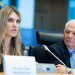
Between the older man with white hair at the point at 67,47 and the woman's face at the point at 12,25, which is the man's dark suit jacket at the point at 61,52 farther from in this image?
the woman's face at the point at 12,25

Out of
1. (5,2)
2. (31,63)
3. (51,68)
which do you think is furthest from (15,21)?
(5,2)

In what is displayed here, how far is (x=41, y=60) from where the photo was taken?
105 inches

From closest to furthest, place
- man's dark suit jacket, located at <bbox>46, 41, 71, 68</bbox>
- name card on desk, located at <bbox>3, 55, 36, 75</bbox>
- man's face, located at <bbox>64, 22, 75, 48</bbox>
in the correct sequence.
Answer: name card on desk, located at <bbox>3, 55, 36, 75</bbox> < man's dark suit jacket, located at <bbox>46, 41, 71, 68</bbox> < man's face, located at <bbox>64, 22, 75, 48</bbox>

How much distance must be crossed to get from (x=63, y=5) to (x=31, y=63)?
451 centimetres

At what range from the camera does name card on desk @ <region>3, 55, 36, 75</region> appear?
1365 millimetres

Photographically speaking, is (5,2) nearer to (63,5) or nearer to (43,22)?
(43,22)

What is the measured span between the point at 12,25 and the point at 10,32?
80mm

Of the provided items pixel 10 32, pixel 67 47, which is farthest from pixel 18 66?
pixel 67 47

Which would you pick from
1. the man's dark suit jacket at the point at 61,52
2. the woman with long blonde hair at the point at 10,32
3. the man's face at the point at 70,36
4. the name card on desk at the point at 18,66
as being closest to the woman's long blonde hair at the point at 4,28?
the woman with long blonde hair at the point at 10,32

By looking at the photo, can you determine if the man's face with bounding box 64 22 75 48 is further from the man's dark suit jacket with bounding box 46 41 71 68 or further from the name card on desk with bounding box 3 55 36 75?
the name card on desk with bounding box 3 55 36 75

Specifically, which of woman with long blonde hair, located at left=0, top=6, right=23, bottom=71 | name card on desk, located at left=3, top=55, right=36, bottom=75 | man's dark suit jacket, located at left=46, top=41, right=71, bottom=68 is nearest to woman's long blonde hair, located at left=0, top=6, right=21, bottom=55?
woman with long blonde hair, located at left=0, top=6, right=23, bottom=71

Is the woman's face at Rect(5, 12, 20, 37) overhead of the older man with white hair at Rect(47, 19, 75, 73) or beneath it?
overhead

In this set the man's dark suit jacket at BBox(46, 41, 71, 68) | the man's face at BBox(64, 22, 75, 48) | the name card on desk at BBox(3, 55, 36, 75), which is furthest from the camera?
the man's face at BBox(64, 22, 75, 48)

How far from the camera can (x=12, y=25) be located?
268cm
